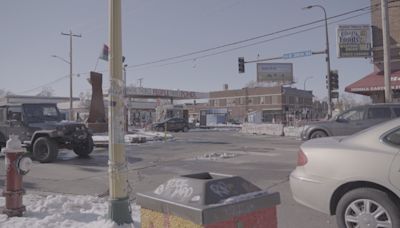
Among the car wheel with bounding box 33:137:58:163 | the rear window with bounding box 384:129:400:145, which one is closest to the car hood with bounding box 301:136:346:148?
the rear window with bounding box 384:129:400:145

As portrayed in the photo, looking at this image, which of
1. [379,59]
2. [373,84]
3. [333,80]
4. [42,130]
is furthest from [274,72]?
[42,130]

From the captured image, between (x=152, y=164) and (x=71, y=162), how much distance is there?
118 inches


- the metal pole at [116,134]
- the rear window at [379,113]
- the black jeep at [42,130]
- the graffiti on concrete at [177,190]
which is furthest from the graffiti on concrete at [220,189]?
the rear window at [379,113]

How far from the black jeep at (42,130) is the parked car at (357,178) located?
11.0 m

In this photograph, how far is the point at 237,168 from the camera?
11953 millimetres

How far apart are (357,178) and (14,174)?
4.64 meters

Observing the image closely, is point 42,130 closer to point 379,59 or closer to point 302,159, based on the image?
point 302,159

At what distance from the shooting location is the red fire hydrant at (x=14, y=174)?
20.5 feet

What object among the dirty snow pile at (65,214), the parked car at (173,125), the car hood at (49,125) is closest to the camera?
the dirty snow pile at (65,214)

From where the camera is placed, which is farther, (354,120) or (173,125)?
(173,125)

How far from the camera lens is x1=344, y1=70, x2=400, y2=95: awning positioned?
21656 millimetres

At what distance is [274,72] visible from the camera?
255 feet

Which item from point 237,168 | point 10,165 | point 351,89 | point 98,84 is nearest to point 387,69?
point 351,89

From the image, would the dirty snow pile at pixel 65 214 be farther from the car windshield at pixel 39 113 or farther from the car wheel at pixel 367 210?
the car windshield at pixel 39 113
